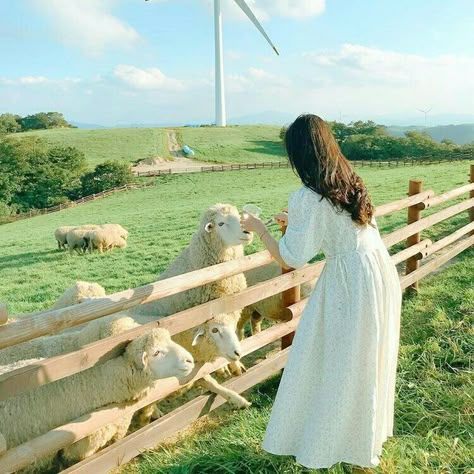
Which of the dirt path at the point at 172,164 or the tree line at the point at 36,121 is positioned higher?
the tree line at the point at 36,121

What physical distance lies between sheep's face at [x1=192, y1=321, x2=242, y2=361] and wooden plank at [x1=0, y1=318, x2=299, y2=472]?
0.25 metres

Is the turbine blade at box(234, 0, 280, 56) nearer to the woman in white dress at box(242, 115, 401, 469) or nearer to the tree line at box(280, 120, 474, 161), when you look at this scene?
the tree line at box(280, 120, 474, 161)

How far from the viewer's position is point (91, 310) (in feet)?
11.5

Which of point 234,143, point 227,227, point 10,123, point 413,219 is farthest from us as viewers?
point 10,123

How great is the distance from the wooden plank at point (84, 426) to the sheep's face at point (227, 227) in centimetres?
102

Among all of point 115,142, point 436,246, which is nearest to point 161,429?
point 436,246

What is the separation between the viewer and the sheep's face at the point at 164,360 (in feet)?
13.7

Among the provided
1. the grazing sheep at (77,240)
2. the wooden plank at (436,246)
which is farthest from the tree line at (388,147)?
the wooden plank at (436,246)

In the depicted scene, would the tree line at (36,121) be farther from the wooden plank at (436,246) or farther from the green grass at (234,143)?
the wooden plank at (436,246)

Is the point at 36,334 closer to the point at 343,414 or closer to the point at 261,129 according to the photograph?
the point at 343,414

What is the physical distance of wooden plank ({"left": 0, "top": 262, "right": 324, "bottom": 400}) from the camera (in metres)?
3.21

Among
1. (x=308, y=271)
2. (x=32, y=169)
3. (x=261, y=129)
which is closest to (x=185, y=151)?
(x=32, y=169)

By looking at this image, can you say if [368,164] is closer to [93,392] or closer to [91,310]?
[93,392]

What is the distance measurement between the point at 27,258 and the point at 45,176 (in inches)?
1625
